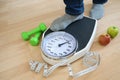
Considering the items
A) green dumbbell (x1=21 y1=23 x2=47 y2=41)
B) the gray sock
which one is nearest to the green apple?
the gray sock

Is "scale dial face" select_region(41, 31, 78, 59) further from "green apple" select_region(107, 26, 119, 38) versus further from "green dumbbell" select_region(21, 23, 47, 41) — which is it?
"green apple" select_region(107, 26, 119, 38)

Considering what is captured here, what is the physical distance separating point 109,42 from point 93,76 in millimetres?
233

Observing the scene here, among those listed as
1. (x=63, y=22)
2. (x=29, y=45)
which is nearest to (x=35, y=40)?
(x=29, y=45)

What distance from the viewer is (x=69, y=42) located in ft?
3.31

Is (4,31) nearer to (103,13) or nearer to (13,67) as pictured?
(13,67)

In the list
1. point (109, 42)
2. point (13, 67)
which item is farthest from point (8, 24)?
point (109, 42)

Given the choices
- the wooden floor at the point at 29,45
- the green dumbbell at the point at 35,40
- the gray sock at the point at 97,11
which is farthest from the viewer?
the gray sock at the point at 97,11

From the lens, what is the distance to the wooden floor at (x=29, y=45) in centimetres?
94

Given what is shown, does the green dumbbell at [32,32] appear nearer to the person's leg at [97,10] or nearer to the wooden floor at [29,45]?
the wooden floor at [29,45]

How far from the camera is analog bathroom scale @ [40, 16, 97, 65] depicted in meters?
0.95

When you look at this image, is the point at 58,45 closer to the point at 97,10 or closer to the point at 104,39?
the point at 104,39

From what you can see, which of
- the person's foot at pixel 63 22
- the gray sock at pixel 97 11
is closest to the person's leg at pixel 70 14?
the person's foot at pixel 63 22

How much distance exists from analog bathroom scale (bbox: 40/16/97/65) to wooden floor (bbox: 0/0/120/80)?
6 cm

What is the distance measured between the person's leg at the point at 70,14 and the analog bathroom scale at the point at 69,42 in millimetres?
26
